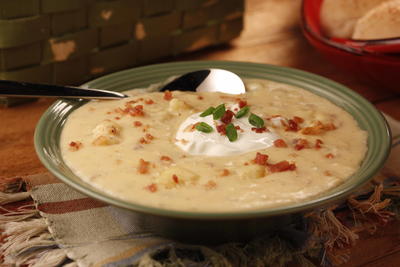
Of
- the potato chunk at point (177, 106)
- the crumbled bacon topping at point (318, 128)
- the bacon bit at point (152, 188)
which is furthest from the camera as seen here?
the potato chunk at point (177, 106)

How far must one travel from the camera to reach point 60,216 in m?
1.52

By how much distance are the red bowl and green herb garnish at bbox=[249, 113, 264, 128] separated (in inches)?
25.0

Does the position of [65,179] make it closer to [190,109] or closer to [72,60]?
[190,109]

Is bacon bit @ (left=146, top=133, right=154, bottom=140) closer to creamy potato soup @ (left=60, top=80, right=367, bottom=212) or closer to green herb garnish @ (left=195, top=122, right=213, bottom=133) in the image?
creamy potato soup @ (left=60, top=80, right=367, bottom=212)

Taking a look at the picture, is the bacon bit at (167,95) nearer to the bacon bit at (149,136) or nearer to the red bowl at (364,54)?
the bacon bit at (149,136)

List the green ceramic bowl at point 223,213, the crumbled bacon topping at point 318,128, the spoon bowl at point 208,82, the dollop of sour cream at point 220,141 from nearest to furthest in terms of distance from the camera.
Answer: the green ceramic bowl at point 223,213, the dollop of sour cream at point 220,141, the crumbled bacon topping at point 318,128, the spoon bowl at point 208,82

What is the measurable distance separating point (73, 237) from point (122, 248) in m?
0.13

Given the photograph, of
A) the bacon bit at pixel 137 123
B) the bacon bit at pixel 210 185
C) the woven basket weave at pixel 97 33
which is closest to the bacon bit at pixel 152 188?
the bacon bit at pixel 210 185

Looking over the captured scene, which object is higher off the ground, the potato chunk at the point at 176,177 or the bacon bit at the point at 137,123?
the potato chunk at the point at 176,177

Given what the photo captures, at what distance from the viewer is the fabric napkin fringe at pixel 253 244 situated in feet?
4.43

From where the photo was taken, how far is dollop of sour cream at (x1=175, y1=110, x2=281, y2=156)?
1.47 metres

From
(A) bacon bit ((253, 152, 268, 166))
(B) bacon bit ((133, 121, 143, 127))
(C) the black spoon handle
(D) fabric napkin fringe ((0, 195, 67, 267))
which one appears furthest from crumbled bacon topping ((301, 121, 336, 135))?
(D) fabric napkin fringe ((0, 195, 67, 267))

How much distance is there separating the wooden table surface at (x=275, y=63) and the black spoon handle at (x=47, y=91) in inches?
9.4

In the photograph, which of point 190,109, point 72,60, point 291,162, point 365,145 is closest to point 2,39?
point 72,60
